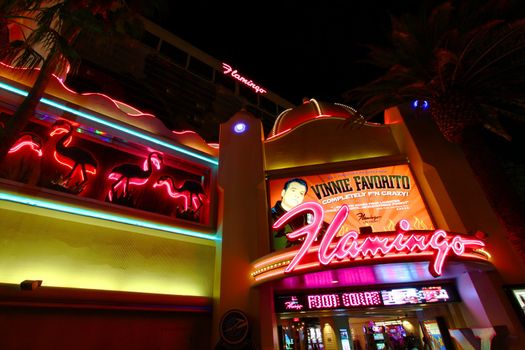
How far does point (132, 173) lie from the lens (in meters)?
10.2

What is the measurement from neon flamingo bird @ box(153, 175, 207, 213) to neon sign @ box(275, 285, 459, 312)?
4756 mm

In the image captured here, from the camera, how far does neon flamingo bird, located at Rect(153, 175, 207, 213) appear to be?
421 inches

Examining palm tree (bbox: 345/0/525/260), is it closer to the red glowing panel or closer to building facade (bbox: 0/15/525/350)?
building facade (bbox: 0/15/525/350)

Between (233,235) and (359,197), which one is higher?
(359,197)

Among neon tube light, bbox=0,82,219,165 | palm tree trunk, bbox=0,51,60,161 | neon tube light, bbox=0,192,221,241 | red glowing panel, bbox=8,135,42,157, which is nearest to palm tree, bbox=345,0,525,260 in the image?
neon tube light, bbox=0,82,219,165

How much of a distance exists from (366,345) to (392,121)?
12211 millimetres

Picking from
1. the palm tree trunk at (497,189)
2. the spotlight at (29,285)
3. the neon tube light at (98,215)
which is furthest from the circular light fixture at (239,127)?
the spotlight at (29,285)

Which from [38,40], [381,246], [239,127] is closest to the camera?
[38,40]

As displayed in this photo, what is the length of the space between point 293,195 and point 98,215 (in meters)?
6.97

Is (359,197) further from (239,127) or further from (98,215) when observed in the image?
(98,215)

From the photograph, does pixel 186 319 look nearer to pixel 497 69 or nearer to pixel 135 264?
pixel 135 264

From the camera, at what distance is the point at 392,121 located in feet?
42.1

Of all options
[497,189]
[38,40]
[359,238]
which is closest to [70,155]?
[38,40]

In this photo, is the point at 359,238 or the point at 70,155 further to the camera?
the point at 70,155
